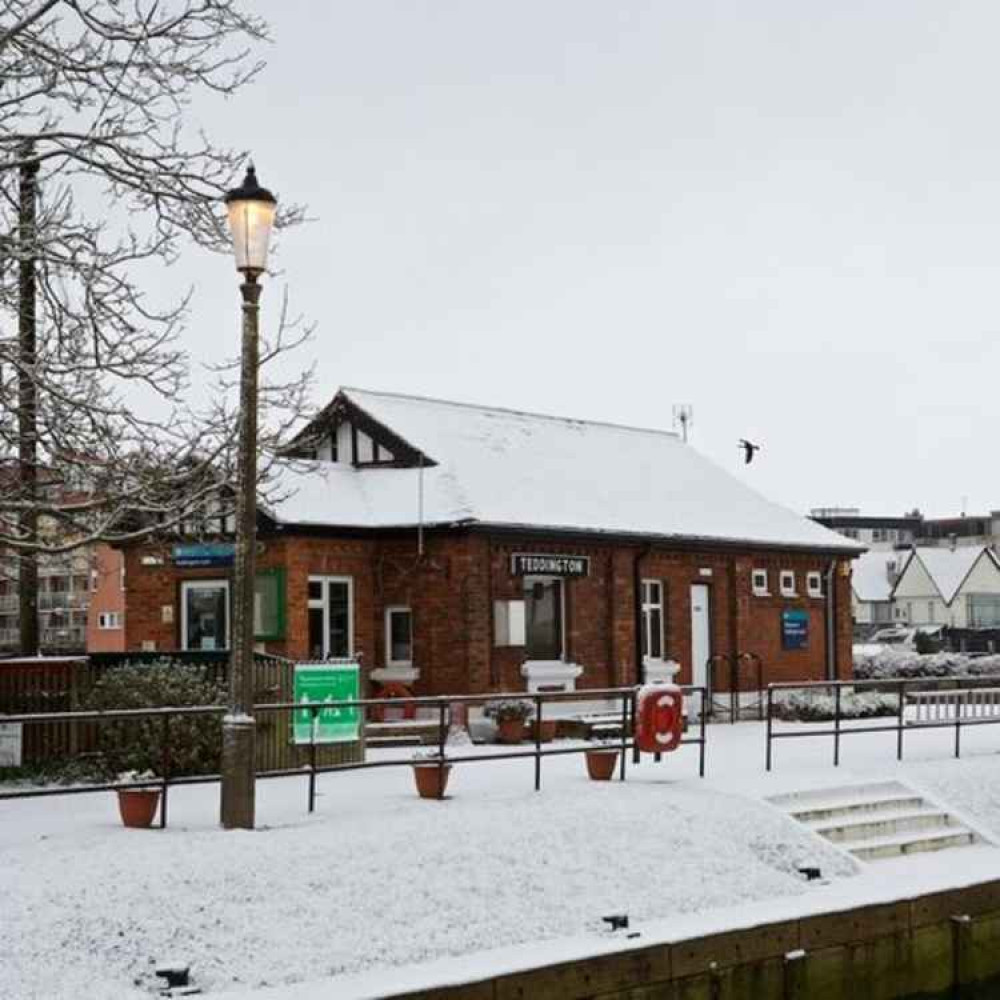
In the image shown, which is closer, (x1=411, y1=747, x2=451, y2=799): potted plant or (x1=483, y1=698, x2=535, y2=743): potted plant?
(x1=411, y1=747, x2=451, y2=799): potted plant

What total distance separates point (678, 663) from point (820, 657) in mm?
5061

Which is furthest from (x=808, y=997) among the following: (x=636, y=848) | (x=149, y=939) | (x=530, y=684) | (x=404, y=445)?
(x=404, y=445)

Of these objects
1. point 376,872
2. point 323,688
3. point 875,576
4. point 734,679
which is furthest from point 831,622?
point 875,576

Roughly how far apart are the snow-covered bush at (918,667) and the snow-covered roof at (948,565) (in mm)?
47885

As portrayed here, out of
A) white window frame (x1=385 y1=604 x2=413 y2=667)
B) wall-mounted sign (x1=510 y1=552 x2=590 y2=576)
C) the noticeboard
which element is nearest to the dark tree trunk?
the noticeboard

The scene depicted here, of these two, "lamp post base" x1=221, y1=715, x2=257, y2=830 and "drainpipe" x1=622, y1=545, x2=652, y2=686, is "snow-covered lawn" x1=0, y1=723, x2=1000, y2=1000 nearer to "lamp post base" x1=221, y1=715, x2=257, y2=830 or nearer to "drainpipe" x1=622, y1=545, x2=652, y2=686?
"lamp post base" x1=221, y1=715, x2=257, y2=830

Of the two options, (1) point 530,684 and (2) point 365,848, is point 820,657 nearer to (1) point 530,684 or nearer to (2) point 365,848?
(1) point 530,684

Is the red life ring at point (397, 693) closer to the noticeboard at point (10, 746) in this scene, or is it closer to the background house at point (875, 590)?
the noticeboard at point (10, 746)

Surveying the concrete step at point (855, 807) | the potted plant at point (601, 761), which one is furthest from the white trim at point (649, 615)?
the potted plant at point (601, 761)

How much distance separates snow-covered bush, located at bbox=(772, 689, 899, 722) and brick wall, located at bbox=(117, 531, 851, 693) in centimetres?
195

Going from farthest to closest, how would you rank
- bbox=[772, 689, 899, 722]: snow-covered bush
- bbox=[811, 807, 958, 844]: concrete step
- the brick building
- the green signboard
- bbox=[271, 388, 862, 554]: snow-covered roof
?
bbox=[772, 689, 899, 722]: snow-covered bush
bbox=[271, 388, 862, 554]: snow-covered roof
the brick building
the green signboard
bbox=[811, 807, 958, 844]: concrete step

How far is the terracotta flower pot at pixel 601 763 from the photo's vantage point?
17953 mm

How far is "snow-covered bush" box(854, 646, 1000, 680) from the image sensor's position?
137 feet

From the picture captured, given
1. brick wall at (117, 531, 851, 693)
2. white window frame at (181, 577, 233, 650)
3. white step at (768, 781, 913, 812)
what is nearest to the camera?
white step at (768, 781, 913, 812)
